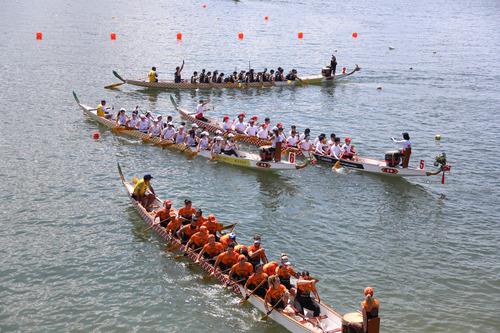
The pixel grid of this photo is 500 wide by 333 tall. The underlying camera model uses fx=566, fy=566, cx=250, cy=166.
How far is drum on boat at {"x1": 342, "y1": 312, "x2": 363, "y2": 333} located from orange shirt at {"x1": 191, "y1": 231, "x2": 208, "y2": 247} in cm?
731

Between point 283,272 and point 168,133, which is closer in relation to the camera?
point 283,272

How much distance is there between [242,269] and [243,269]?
35mm

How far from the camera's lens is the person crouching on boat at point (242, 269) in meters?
20.0

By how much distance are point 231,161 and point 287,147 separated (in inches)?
154

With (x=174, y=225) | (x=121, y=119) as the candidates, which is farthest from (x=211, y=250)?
(x=121, y=119)

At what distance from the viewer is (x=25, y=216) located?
25.8m

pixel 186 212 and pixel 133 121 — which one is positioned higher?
pixel 133 121

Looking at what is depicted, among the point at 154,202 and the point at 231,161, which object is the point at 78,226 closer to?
the point at 154,202

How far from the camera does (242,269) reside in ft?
65.9

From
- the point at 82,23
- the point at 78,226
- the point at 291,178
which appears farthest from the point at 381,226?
the point at 82,23

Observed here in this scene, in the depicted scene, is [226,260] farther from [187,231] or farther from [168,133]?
[168,133]

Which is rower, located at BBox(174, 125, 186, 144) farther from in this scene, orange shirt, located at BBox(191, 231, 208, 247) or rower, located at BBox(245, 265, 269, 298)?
rower, located at BBox(245, 265, 269, 298)

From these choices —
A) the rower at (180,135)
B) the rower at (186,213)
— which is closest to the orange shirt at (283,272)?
the rower at (186,213)

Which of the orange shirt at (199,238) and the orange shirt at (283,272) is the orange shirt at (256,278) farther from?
the orange shirt at (199,238)
